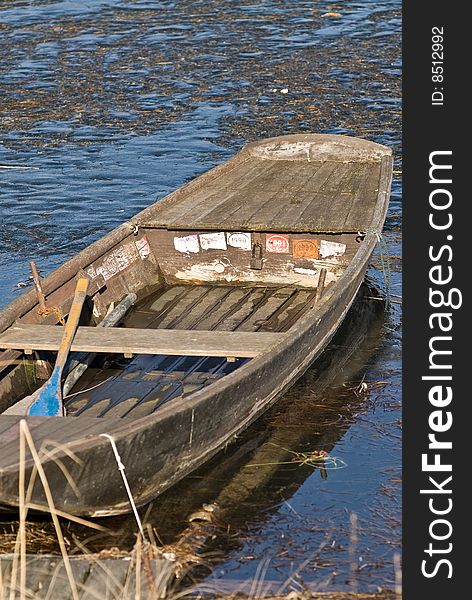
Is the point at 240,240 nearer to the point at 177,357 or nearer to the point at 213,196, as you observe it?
the point at 213,196

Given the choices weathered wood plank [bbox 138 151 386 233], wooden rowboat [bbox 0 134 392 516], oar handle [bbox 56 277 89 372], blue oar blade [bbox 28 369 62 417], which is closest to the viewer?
wooden rowboat [bbox 0 134 392 516]

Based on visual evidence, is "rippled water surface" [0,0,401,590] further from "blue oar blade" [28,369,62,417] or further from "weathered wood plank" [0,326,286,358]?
"blue oar blade" [28,369,62,417]

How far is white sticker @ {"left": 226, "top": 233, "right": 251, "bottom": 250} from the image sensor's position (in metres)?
10.5

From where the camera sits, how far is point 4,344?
793 centimetres

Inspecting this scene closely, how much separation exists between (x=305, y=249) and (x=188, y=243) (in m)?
1.13

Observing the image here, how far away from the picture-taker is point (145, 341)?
26.3 feet

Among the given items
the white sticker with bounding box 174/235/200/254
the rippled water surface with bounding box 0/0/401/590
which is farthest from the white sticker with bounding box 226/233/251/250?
the rippled water surface with bounding box 0/0/401/590

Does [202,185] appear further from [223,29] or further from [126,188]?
[223,29]

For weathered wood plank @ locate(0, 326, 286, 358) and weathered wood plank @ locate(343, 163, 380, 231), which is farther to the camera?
weathered wood plank @ locate(343, 163, 380, 231)

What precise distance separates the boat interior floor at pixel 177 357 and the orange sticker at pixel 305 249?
329 mm

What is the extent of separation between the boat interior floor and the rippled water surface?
64 cm

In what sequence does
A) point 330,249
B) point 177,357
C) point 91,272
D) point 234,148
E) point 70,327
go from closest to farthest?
1. point 70,327
2. point 177,357
3. point 91,272
4. point 330,249
5. point 234,148

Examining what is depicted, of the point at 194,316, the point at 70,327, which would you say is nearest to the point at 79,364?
the point at 70,327

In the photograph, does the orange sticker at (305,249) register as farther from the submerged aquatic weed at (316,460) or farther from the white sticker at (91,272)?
the submerged aquatic weed at (316,460)
